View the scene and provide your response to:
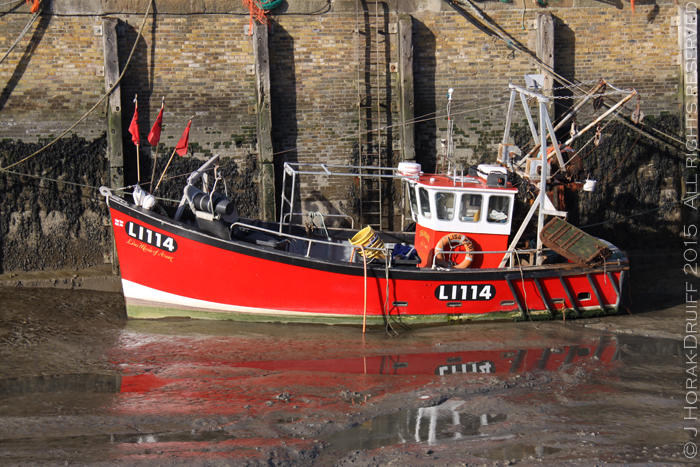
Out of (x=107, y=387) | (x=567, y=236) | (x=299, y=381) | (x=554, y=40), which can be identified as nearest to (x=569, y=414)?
(x=299, y=381)

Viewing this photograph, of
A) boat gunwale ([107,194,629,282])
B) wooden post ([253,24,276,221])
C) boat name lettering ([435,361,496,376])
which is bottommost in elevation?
boat name lettering ([435,361,496,376])

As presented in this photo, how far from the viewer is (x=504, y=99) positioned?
11.8 m

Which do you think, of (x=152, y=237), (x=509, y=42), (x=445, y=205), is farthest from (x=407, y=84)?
(x=152, y=237)

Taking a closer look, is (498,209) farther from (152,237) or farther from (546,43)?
(152,237)

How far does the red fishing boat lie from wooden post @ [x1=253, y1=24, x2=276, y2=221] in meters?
1.99

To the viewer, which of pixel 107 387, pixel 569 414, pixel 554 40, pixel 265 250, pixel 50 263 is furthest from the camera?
pixel 554 40

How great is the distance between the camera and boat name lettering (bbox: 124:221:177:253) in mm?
8590

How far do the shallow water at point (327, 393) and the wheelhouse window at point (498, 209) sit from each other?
1.56 m

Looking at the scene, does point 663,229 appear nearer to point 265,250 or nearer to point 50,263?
point 265,250

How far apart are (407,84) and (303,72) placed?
1967 mm

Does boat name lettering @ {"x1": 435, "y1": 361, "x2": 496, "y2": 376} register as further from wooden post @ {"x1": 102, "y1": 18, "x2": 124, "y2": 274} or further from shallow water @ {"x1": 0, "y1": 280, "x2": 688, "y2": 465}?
wooden post @ {"x1": 102, "y1": 18, "x2": 124, "y2": 274}

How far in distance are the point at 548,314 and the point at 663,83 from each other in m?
6.09

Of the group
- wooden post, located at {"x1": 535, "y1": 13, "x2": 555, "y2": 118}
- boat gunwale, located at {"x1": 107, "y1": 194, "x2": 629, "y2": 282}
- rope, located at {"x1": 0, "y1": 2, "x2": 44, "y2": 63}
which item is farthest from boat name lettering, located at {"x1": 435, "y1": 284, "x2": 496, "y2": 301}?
rope, located at {"x1": 0, "y1": 2, "x2": 44, "y2": 63}

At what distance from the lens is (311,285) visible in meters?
8.62
